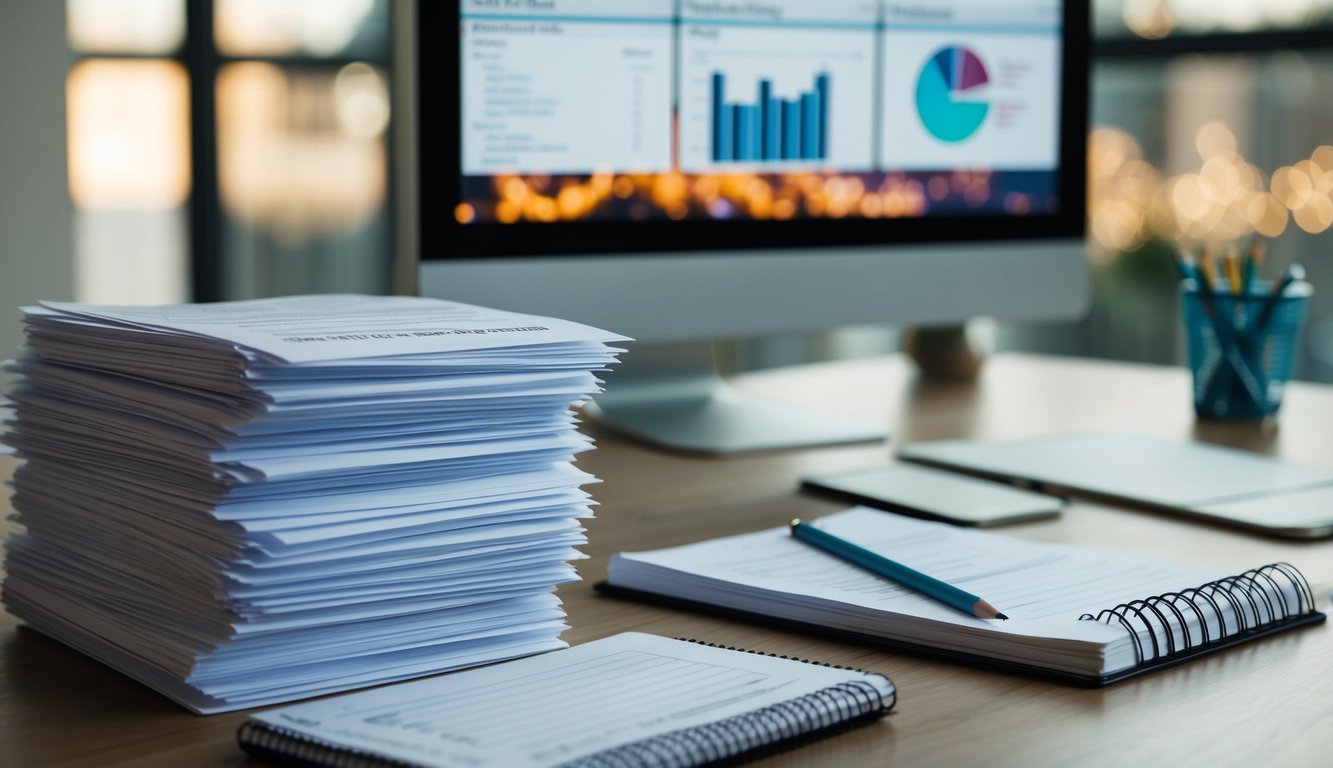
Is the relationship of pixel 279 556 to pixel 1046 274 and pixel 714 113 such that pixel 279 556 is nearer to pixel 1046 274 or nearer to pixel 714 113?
pixel 714 113

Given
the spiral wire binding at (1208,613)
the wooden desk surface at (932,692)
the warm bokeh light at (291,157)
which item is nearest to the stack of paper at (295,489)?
the wooden desk surface at (932,692)

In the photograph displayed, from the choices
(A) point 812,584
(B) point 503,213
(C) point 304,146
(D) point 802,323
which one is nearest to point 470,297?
(B) point 503,213

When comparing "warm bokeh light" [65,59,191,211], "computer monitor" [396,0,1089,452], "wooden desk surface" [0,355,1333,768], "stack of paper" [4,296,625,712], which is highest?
"warm bokeh light" [65,59,191,211]

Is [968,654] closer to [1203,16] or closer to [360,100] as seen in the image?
[1203,16]

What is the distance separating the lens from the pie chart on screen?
1.31 meters

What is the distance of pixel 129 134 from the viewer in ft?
12.9

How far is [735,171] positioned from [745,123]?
42 mm

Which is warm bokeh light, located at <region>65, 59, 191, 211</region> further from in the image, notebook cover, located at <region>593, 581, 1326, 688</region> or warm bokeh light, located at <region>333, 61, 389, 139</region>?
notebook cover, located at <region>593, 581, 1326, 688</region>

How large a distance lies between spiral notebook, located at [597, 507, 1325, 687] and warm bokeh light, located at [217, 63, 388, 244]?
369cm

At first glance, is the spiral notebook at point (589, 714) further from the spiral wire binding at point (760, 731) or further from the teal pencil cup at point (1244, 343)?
the teal pencil cup at point (1244, 343)

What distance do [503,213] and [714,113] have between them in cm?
21

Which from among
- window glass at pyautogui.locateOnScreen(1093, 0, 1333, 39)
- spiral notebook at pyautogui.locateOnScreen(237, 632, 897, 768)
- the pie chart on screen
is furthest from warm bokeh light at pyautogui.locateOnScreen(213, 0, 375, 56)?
spiral notebook at pyautogui.locateOnScreen(237, 632, 897, 768)

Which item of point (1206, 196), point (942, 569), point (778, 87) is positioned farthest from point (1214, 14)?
point (942, 569)

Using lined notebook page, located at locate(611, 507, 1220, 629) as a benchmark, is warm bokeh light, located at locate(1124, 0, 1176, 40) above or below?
above
